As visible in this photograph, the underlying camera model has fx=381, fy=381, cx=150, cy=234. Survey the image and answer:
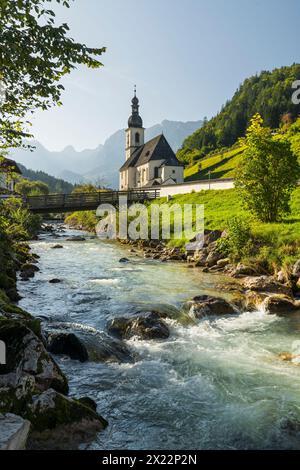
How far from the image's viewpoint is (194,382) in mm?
8344

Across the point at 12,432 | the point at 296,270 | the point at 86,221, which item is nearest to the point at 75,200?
the point at 86,221

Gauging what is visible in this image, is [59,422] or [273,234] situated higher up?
[273,234]

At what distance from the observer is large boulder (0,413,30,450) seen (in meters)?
4.50

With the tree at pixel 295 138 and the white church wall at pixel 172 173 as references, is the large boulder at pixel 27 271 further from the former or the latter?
the white church wall at pixel 172 173

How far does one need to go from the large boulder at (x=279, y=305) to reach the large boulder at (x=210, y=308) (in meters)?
1.22

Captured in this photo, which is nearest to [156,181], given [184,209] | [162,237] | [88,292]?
[184,209]

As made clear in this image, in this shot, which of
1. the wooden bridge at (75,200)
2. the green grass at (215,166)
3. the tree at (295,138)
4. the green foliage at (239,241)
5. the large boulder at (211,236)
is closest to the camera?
the green foliage at (239,241)

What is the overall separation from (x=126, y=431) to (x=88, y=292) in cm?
1076

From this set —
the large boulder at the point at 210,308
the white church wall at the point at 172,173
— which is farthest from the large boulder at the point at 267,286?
the white church wall at the point at 172,173

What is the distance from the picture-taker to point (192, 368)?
9.05 m

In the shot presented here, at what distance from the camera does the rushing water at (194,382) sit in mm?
6367

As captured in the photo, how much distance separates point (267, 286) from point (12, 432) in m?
13.2

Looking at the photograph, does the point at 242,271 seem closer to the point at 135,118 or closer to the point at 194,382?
the point at 194,382

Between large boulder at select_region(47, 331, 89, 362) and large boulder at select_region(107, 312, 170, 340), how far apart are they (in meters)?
1.92
